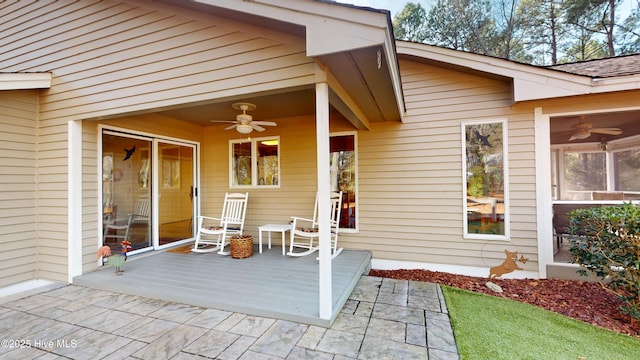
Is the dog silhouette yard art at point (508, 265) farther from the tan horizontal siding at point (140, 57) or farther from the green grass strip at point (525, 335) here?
the tan horizontal siding at point (140, 57)

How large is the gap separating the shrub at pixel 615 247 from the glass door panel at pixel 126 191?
6114 millimetres

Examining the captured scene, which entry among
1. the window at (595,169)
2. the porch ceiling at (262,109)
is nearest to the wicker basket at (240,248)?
the porch ceiling at (262,109)

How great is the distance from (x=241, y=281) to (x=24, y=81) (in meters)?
3.70

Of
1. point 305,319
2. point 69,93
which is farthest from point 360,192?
A: point 69,93

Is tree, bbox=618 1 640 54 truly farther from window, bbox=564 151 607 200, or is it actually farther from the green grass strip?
the green grass strip

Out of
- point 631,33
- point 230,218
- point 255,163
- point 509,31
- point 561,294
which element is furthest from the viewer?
point 509,31

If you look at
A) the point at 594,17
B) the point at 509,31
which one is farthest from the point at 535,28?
the point at 594,17

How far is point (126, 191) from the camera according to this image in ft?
14.0

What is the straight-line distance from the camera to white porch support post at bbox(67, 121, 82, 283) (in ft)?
11.2

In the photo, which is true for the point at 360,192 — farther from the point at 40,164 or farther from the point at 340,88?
the point at 40,164

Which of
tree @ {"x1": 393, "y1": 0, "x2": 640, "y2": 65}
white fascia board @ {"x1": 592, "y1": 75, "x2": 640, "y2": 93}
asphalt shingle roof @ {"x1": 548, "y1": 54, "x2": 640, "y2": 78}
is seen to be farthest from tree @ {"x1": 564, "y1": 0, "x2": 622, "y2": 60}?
white fascia board @ {"x1": 592, "y1": 75, "x2": 640, "y2": 93}

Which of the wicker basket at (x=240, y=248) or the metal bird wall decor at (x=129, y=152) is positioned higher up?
the metal bird wall decor at (x=129, y=152)

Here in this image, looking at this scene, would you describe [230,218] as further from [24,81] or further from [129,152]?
[24,81]

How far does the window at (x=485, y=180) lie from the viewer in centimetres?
382
